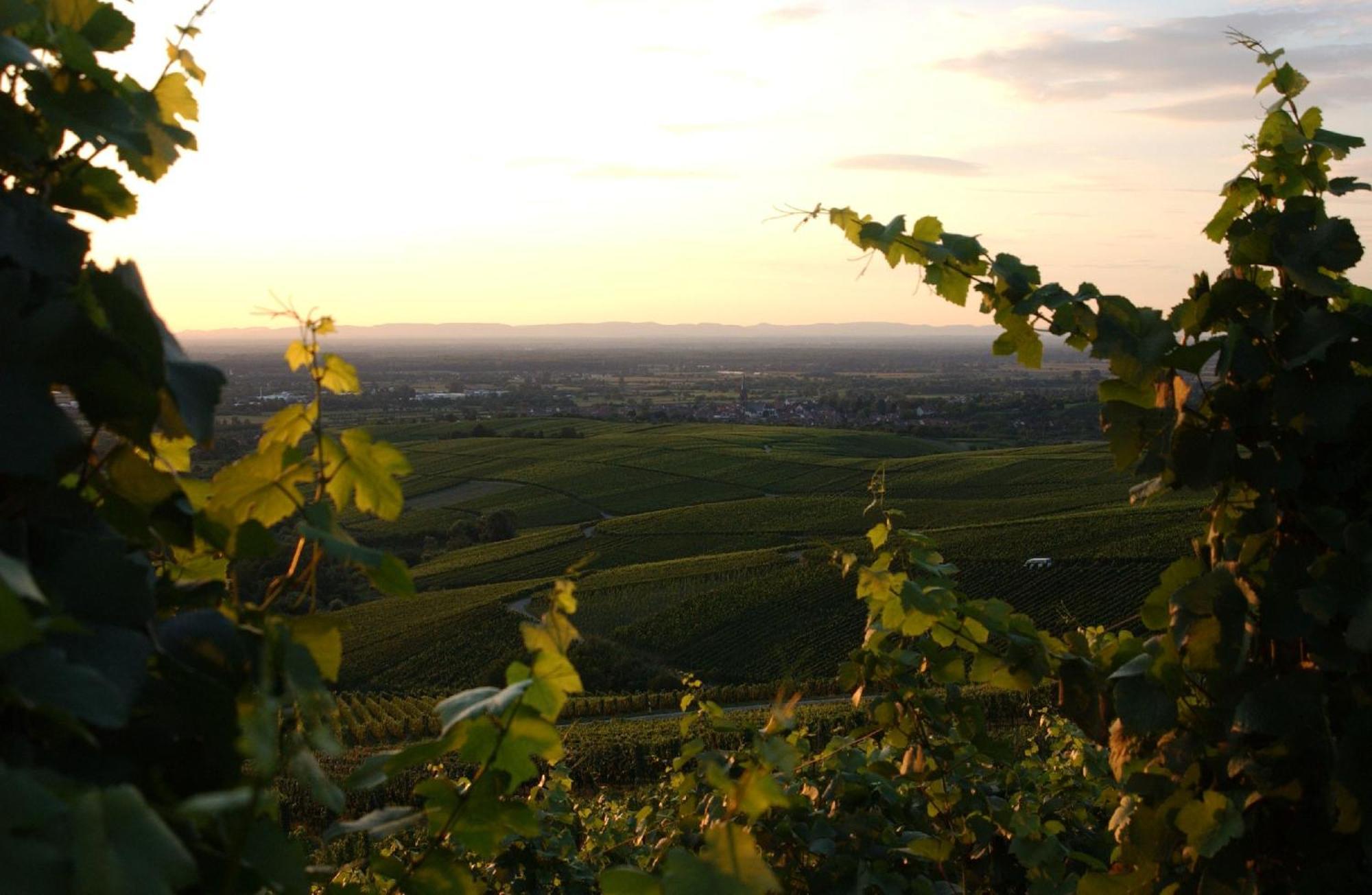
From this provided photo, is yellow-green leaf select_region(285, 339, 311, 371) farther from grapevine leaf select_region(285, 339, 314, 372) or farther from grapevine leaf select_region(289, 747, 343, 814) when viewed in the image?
grapevine leaf select_region(289, 747, 343, 814)

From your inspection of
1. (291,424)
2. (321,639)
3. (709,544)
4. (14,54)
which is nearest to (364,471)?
(291,424)

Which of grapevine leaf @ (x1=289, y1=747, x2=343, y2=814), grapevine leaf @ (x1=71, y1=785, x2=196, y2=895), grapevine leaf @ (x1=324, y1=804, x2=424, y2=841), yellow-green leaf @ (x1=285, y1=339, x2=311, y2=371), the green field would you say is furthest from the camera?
the green field

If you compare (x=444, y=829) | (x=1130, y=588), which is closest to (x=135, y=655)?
(x=444, y=829)

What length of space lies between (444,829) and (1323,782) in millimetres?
1557

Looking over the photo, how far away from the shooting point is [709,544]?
193ft

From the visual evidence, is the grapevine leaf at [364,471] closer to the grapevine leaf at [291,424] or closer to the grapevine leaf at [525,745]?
the grapevine leaf at [291,424]

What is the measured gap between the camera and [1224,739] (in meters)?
1.92

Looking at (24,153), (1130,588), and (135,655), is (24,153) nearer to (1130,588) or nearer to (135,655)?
(135,655)

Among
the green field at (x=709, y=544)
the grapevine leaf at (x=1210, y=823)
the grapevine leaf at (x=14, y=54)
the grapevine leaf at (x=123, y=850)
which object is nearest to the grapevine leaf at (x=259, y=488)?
the grapevine leaf at (x=14, y=54)

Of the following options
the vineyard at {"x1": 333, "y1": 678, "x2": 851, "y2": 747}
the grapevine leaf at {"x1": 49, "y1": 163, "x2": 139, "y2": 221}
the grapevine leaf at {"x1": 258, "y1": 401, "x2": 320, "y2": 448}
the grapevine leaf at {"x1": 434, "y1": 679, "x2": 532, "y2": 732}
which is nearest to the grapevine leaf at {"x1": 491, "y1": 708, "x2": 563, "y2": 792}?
the grapevine leaf at {"x1": 434, "y1": 679, "x2": 532, "y2": 732}

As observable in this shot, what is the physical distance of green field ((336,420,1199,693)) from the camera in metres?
44.9

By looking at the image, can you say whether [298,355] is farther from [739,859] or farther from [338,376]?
[739,859]

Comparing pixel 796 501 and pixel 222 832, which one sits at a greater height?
pixel 222 832

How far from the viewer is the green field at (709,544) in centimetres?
4488
